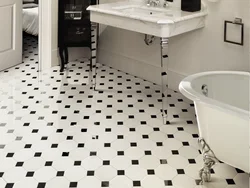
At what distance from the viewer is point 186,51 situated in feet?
12.8

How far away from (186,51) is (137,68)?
766mm

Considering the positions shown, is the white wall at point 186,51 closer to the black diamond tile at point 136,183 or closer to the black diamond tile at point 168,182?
the black diamond tile at point 168,182

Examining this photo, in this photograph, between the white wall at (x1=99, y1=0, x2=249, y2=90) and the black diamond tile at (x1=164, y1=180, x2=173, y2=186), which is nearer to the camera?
the black diamond tile at (x1=164, y1=180, x2=173, y2=186)

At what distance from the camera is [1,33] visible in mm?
4504

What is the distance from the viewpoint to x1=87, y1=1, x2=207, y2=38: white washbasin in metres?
3.20

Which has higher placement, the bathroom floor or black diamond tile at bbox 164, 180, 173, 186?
the bathroom floor

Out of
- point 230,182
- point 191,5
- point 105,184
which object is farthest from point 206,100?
point 191,5

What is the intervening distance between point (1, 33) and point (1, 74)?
1.58 ft

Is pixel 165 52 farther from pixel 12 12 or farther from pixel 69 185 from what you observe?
pixel 12 12

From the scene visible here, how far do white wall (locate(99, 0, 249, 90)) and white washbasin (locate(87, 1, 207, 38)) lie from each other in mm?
167

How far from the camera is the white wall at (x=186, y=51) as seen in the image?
341cm

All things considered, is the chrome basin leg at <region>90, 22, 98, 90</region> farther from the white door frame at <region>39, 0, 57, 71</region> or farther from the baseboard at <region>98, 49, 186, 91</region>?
the white door frame at <region>39, 0, 57, 71</region>

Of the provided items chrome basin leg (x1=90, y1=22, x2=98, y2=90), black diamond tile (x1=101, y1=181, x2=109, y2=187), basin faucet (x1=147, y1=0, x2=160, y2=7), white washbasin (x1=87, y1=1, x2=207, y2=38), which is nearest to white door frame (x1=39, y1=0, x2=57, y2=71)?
chrome basin leg (x1=90, y1=22, x2=98, y2=90)

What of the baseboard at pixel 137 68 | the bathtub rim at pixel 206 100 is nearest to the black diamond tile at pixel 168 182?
the bathtub rim at pixel 206 100
